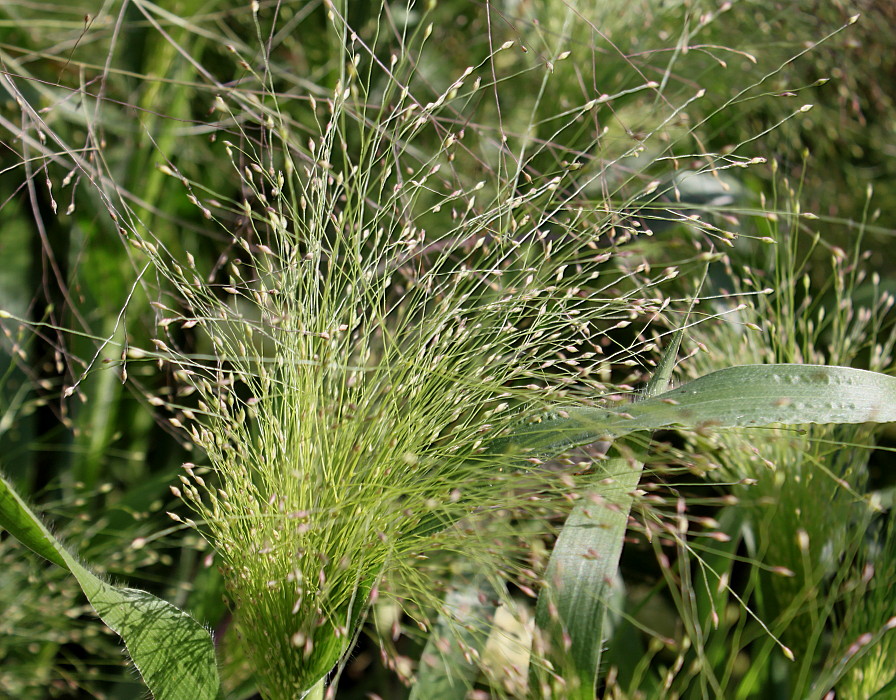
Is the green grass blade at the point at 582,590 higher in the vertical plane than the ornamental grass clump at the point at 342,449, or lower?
lower

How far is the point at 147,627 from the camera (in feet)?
1.36

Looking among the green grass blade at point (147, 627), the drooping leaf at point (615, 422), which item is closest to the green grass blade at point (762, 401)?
the drooping leaf at point (615, 422)

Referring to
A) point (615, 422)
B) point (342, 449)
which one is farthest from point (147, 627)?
point (615, 422)

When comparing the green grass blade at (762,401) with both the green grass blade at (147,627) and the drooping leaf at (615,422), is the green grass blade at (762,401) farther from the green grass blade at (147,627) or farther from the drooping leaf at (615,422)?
the green grass blade at (147,627)

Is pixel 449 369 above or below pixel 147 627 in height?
above

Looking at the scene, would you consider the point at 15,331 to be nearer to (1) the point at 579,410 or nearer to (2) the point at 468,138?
(2) the point at 468,138

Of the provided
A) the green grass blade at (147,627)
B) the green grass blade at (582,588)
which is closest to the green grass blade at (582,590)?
the green grass blade at (582,588)

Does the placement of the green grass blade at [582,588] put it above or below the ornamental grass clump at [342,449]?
below

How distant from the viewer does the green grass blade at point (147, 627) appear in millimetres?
389

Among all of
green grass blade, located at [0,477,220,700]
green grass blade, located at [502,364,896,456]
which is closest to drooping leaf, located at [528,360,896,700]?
green grass blade, located at [502,364,896,456]

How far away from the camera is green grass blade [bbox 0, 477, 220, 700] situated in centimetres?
39

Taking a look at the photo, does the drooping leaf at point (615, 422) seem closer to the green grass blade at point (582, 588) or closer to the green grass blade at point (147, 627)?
the green grass blade at point (582, 588)

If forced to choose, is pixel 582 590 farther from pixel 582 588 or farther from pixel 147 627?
pixel 147 627

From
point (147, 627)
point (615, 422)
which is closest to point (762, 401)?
point (615, 422)
